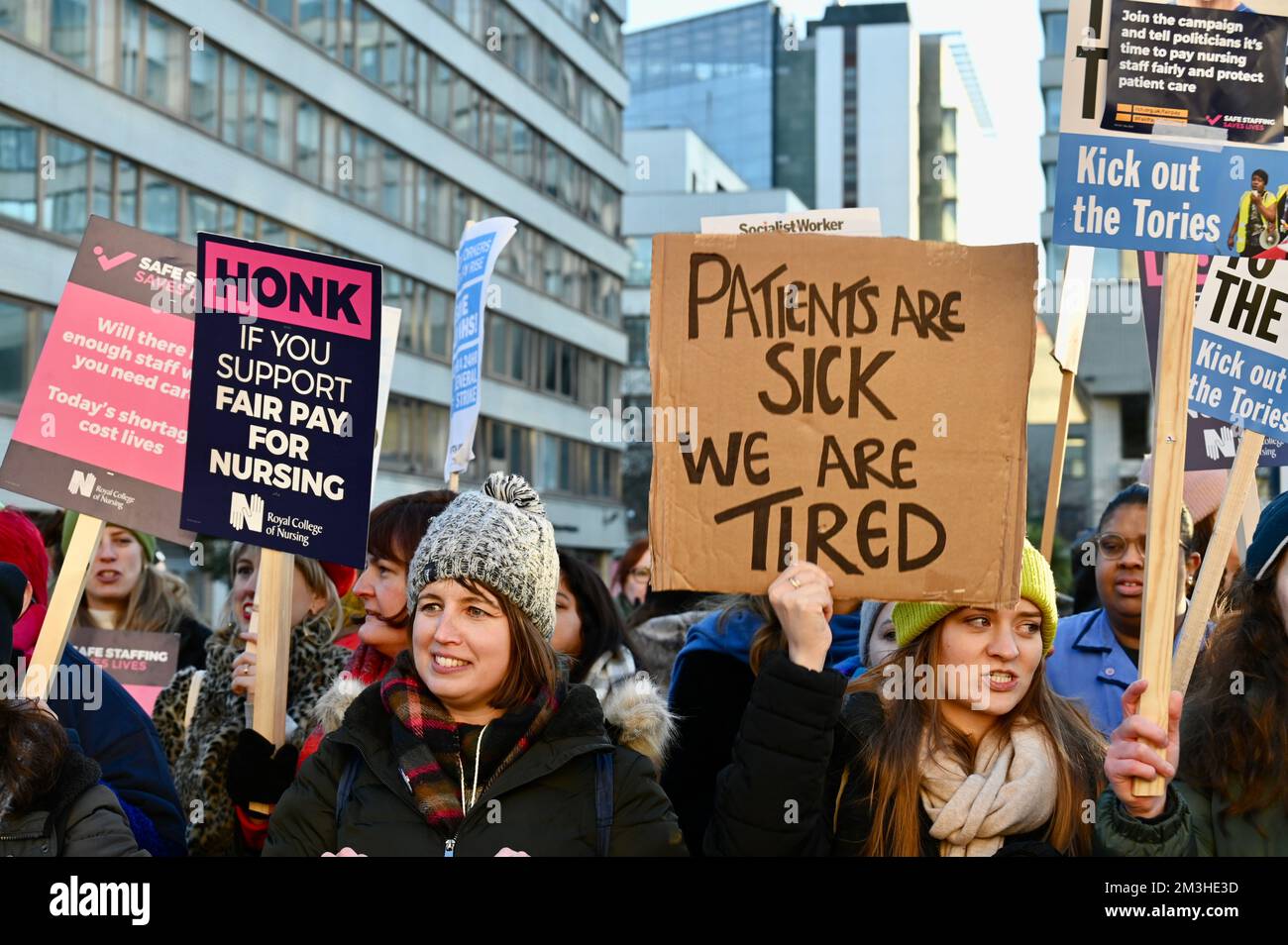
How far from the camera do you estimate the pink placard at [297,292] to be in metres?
4.02

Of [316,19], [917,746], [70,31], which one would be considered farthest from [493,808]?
[316,19]

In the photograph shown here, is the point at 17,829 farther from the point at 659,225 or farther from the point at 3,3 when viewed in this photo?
the point at 659,225

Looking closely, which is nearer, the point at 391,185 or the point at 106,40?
the point at 106,40

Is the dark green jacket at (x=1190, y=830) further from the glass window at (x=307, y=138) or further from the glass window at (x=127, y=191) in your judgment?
the glass window at (x=307, y=138)

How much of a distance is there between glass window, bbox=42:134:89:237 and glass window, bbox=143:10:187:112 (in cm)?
249

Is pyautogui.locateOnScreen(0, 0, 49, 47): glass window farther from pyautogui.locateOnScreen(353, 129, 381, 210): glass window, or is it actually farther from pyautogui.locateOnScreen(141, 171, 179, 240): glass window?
pyautogui.locateOnScreen(353, 129, 381, 210): glass window

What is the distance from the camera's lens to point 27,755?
328cm

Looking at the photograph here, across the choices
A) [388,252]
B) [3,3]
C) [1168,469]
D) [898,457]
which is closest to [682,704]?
[898,457]

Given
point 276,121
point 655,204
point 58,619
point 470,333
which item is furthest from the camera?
point 655,204

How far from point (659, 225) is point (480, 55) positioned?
2613 cm

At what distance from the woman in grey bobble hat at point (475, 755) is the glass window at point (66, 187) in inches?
921

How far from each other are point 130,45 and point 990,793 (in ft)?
87.7

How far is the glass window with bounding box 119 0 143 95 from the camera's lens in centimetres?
2691

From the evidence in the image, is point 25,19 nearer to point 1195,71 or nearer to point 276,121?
point 276,121
